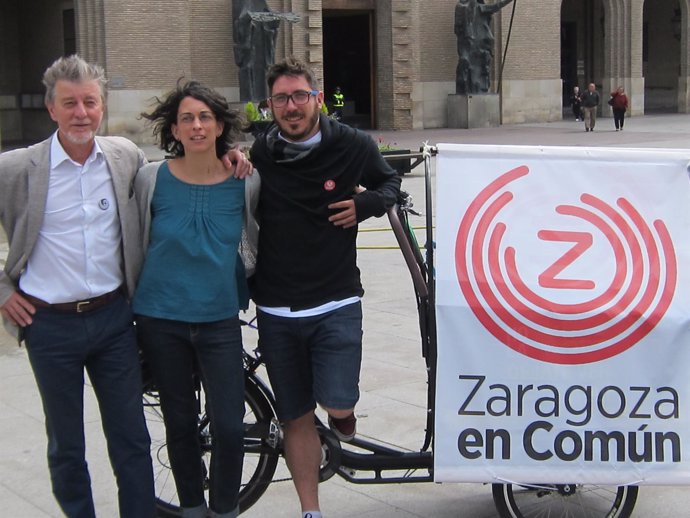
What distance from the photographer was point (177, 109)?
423cm

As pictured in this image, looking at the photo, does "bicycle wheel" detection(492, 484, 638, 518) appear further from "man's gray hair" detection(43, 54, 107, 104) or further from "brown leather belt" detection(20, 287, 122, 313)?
"man's gray hair" detection(43, 54, 107, 104)

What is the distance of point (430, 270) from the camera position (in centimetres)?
453

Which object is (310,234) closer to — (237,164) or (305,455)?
(237,164)

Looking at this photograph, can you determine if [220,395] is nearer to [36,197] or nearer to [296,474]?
[296,474]

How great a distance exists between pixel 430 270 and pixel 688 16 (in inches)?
1865

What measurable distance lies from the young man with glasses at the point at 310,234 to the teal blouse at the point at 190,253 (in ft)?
0.64

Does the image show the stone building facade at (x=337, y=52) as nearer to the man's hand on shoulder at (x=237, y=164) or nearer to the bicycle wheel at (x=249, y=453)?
the bicycle wheel at (x=249, y=453)

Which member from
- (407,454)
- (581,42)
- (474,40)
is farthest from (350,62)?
(407,454)

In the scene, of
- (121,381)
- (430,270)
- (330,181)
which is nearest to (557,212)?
(430,270)

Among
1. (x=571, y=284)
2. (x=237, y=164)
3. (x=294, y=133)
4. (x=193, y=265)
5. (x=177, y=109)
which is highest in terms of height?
(x=177, y=109)

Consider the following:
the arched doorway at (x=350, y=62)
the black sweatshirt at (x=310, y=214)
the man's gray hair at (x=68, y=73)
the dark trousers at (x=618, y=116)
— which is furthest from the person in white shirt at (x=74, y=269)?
the arched doorway at (x=350, y=62)

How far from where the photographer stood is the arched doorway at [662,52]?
172ft

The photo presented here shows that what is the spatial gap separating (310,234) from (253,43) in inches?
1189

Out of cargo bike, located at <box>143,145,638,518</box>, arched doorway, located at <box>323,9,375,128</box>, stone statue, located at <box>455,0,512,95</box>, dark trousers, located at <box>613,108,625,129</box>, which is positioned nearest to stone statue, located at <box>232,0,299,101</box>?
stone statue, located at <box>455,0,512,95</box>
